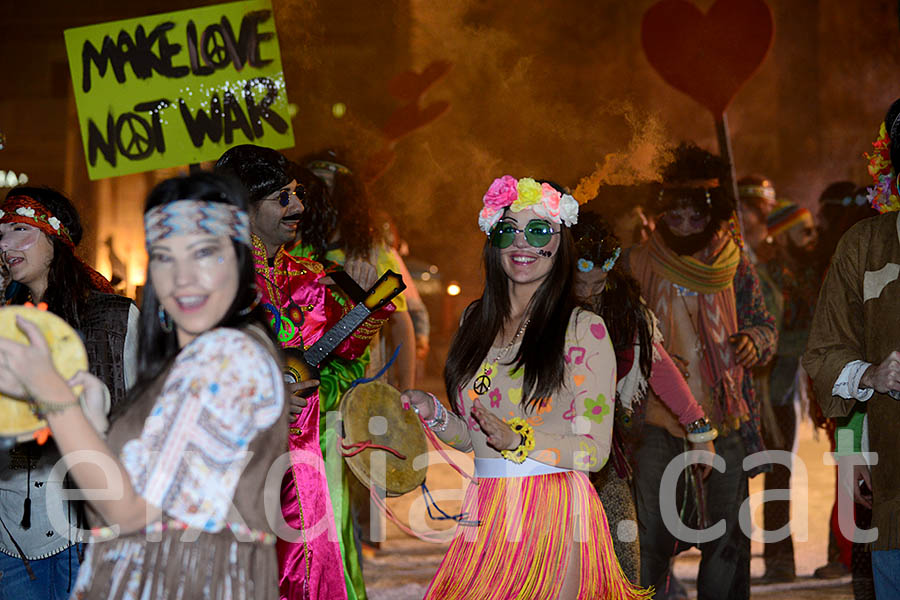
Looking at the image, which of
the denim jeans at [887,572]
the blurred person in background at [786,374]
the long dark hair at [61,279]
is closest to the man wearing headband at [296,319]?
the long dark hair at [61,279]

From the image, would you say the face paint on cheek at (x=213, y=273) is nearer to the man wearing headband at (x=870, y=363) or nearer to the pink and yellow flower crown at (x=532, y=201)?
the pink and yellow flower crown at (x=532, y=201)

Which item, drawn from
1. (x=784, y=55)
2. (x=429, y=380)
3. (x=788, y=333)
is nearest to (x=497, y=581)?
(x=788, y=333)

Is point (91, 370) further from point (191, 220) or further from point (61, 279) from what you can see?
point (191, 220)

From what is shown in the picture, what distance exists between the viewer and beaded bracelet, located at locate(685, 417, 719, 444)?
4.94m

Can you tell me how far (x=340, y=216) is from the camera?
604cm

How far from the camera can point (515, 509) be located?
3.35 meters

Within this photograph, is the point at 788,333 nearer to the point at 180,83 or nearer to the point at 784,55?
the point at 180,83

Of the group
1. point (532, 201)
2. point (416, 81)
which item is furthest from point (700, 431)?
point (416, 81)

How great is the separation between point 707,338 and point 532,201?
2474 millimetres

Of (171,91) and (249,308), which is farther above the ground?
(171,91)

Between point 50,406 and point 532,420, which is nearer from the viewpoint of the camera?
point 50,406

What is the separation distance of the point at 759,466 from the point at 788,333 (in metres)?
1.47

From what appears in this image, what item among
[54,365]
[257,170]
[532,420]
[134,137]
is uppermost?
[134,137]

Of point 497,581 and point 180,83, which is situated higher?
point 180,83
